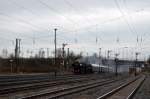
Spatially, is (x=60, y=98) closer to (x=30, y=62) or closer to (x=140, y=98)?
(x=140, y=98)

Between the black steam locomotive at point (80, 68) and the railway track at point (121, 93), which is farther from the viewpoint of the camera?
the black steam locomotive at point (80, 68)

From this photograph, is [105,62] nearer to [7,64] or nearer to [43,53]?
[43,53]

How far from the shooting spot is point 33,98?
19.0 m

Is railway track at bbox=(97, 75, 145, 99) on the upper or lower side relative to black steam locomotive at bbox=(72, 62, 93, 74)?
lower

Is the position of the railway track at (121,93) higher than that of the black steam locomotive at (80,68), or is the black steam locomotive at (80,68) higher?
the black steam locomotive at (80,68)

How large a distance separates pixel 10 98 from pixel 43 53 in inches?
5723

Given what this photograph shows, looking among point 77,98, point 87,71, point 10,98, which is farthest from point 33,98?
point 87,71

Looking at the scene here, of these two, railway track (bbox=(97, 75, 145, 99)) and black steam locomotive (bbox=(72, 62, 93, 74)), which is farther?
black steam locomotive (bbox=(72, 62, 93, 74))

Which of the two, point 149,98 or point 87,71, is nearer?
point 149,98

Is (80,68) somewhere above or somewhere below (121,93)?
above

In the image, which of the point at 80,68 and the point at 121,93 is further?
the point at 80,68

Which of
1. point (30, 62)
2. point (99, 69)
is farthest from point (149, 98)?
point (30, 62)

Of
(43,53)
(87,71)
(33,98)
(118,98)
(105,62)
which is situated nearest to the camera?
(33,98)

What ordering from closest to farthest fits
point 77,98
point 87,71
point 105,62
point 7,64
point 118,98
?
point 77,98
point 118,98
point 87,71
point 7,64
point 105,62
